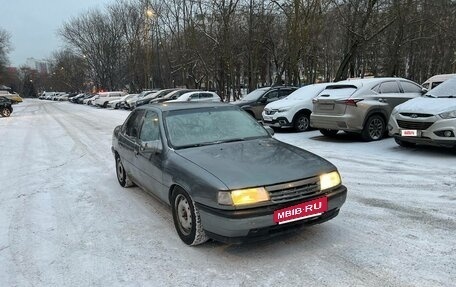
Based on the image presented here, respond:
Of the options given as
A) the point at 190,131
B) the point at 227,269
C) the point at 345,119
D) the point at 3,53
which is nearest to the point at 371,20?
the point at 345,119

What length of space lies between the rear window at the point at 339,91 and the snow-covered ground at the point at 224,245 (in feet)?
10.6

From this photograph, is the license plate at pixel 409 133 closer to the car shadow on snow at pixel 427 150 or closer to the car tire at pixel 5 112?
the car shadow on snow at pixel 427 150

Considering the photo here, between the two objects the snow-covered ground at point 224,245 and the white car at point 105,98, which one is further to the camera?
the white car at point 105,98

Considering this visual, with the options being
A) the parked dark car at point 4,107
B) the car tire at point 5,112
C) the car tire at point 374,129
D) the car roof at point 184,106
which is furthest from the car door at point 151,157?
the car tire at point 5,112

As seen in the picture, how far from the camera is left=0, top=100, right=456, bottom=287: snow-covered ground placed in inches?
139

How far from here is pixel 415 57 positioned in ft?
124

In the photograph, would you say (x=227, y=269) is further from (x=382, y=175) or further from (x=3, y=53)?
(x=3, y=53)

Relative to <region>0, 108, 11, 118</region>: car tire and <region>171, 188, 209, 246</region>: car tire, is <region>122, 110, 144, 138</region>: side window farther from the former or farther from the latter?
<region>0, 108, 11, 118</region>: car tire

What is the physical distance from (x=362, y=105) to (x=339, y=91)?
2.63 feet

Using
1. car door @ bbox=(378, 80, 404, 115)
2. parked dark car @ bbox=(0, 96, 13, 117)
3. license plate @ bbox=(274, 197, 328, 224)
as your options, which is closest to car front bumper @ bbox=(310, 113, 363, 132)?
car door @ bbox=(378, 80, 404, 115)

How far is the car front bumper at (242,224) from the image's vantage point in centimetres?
358

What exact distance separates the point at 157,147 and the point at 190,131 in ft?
1.50

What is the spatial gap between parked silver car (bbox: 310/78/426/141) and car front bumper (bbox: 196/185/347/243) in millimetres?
6611

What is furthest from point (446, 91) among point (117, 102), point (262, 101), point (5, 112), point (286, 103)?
Answer: point (117, 102)
